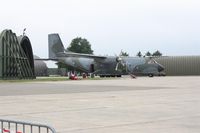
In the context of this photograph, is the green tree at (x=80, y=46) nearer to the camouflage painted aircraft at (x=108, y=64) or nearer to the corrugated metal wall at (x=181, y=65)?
the corrugated metal wall at (x=181, y=65)

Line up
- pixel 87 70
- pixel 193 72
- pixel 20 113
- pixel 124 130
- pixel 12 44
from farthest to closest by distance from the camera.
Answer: pixel 193 72
pixel 87 70
pixel 12 44
pixel 20 113
pixel 124 130

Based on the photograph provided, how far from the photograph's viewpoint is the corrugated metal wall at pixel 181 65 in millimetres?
108875

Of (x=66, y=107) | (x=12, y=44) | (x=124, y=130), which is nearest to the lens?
(x=124, y=130)

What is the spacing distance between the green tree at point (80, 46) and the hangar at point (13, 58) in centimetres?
10220

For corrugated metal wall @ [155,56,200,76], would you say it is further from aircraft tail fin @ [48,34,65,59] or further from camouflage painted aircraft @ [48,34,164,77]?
aircraft tail fin @ [48,34,65,59]

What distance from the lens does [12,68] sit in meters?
65.7

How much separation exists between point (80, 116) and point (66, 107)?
328 centimetres

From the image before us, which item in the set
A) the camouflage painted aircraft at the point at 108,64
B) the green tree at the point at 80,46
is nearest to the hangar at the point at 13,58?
the camouflage painted aircraft at the point at 108,64

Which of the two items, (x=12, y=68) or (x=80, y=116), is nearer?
(x=80, y=116)

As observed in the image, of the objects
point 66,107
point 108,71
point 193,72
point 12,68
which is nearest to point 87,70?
point 108,71

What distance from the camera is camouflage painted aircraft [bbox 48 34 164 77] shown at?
266 feet

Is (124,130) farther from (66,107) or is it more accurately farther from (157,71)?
(157,71)

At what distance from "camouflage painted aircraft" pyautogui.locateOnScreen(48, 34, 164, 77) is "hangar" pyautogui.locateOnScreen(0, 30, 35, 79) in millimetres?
16330

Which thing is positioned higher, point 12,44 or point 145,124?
point 12,44
